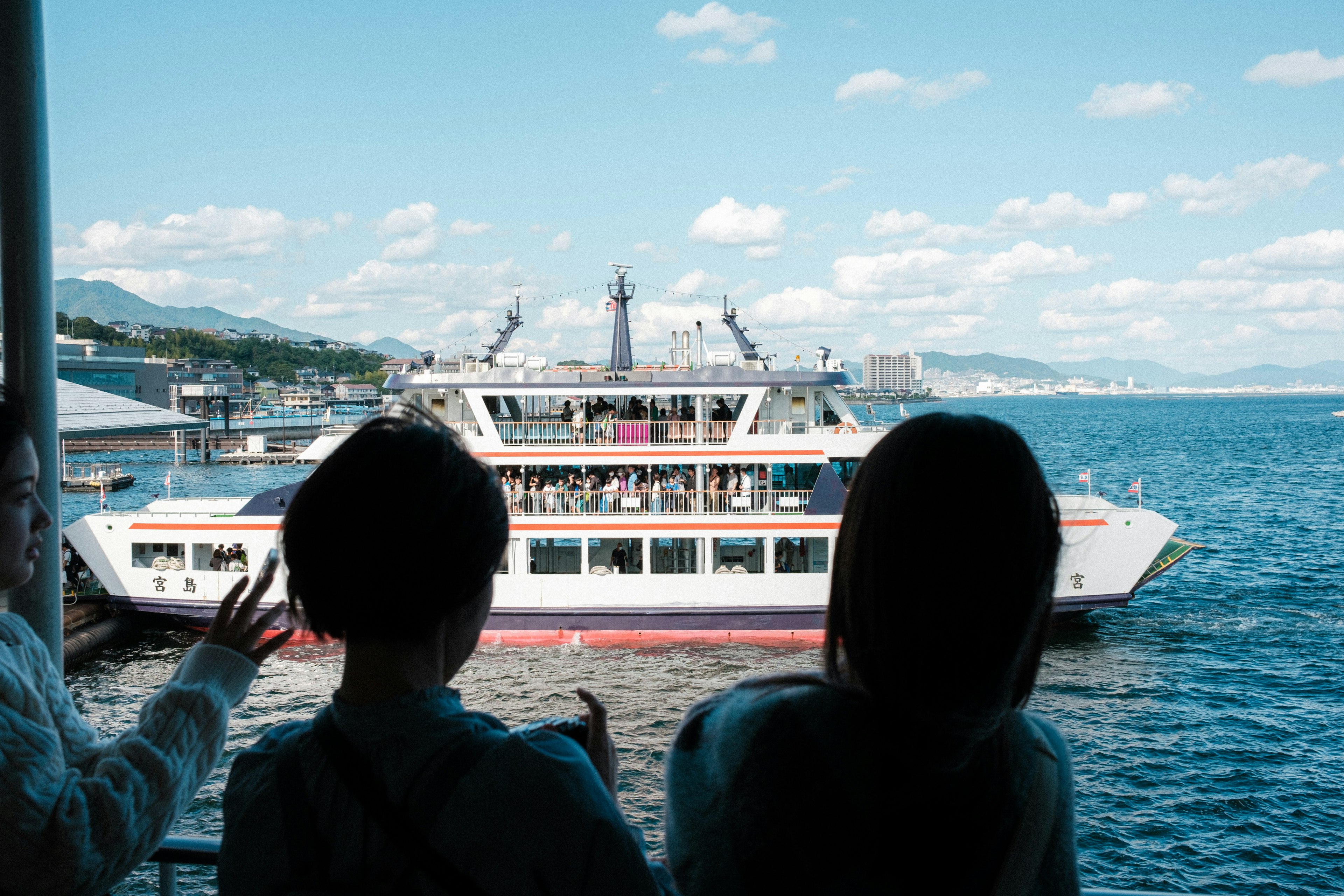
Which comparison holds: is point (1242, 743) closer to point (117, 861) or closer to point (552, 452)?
point (552, 452)

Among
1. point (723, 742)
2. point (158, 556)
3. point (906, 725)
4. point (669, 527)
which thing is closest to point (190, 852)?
point (723, 742)

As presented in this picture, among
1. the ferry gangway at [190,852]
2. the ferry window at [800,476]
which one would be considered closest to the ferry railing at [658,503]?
the ferry window at [800,476]

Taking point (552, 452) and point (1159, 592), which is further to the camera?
point (1159, 592)

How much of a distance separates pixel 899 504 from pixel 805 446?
13562 millimetres

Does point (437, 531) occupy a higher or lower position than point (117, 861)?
higher

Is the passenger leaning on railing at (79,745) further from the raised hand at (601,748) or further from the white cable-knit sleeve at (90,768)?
the raised hand at (601,748)

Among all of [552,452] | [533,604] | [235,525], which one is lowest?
[533,604]

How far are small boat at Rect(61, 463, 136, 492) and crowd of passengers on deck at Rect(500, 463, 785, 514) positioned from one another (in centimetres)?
2741

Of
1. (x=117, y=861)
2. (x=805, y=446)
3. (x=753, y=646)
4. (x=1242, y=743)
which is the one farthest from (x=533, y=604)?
(x=117, y=861)

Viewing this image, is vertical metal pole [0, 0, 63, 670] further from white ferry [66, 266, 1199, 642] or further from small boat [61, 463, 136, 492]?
small boat [61, 463, 136, 492]

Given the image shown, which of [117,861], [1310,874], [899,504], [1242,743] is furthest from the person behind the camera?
[1242,743]

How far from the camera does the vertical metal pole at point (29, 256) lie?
A: 2.24 meters

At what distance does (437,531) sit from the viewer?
1006 millimetres

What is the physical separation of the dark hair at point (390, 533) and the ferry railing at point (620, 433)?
13.6m
